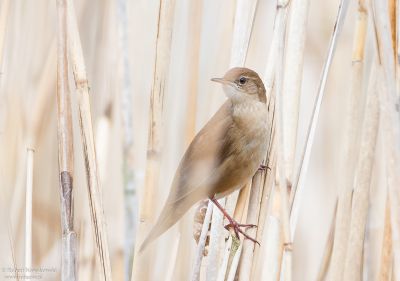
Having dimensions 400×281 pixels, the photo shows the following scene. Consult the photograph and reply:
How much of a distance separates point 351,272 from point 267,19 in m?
1.19

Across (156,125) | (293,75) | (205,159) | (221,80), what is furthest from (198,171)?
(293,75)

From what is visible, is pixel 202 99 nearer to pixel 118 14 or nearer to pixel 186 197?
pixel 186 197

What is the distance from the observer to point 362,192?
1.50m

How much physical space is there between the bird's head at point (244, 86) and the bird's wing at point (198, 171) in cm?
5

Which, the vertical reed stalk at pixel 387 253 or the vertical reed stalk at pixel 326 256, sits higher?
the vertical reed stalk at pixel 387 253

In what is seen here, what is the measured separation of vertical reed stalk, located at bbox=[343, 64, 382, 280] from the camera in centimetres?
148

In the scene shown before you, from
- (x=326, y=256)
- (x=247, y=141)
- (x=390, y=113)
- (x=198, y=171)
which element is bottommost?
(x=326, y=256)

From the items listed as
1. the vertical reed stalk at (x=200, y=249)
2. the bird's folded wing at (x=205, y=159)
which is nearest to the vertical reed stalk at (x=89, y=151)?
the vertical reed stalk at (x=200, y=249)

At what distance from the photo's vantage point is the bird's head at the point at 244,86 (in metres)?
1.87

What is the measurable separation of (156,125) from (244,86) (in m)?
0.55

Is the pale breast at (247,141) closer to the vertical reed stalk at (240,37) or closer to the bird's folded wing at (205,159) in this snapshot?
the bird's folded wing at (205,159)

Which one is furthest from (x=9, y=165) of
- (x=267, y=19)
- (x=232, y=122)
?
(x=267, y=19)

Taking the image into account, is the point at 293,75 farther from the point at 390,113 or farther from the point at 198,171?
the point at 198,171

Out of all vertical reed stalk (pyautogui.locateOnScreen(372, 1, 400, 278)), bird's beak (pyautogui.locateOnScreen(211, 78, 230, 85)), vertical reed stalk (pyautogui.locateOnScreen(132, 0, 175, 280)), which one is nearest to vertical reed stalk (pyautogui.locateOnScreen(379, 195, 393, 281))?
vertical reed stalk (pyautogui.locateOnScreen(372, 1, 400, 278))
